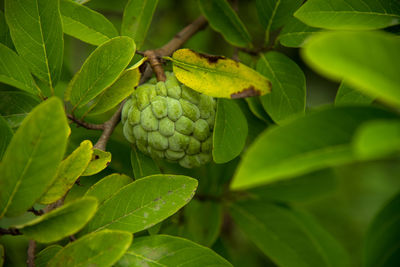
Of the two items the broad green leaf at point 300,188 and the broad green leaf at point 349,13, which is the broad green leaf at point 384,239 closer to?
the broad green leaf at point 349,13

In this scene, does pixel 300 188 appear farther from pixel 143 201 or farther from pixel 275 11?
pixel 143 201

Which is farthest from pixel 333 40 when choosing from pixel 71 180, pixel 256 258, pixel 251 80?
pixel 256 258

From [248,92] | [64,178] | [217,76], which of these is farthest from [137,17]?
[64,178]

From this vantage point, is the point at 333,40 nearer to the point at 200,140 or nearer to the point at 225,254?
the point at 200,140

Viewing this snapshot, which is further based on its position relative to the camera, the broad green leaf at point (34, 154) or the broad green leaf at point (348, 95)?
the broad green leaf at point (348, 95)

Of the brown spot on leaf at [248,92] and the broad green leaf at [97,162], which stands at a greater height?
the brown spot on leaf at [248,92]

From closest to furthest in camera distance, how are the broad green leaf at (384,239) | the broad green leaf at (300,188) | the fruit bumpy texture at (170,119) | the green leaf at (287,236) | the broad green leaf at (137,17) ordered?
the broad green leaf at (384,239) → the fruit bumpy texture at (170,119) → the broad green leaf at (137,17) → the green leaf at (287,236) → the broad green leaf at (300,188)

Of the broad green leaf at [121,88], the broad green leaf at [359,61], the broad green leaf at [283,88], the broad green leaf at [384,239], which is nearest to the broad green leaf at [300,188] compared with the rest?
the broad green leaf at [283,88]

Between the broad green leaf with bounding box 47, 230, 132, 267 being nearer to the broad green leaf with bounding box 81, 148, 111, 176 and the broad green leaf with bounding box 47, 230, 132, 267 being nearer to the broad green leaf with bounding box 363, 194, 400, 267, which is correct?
the broad green leaf with bounding box 81, 148, 111, 176
